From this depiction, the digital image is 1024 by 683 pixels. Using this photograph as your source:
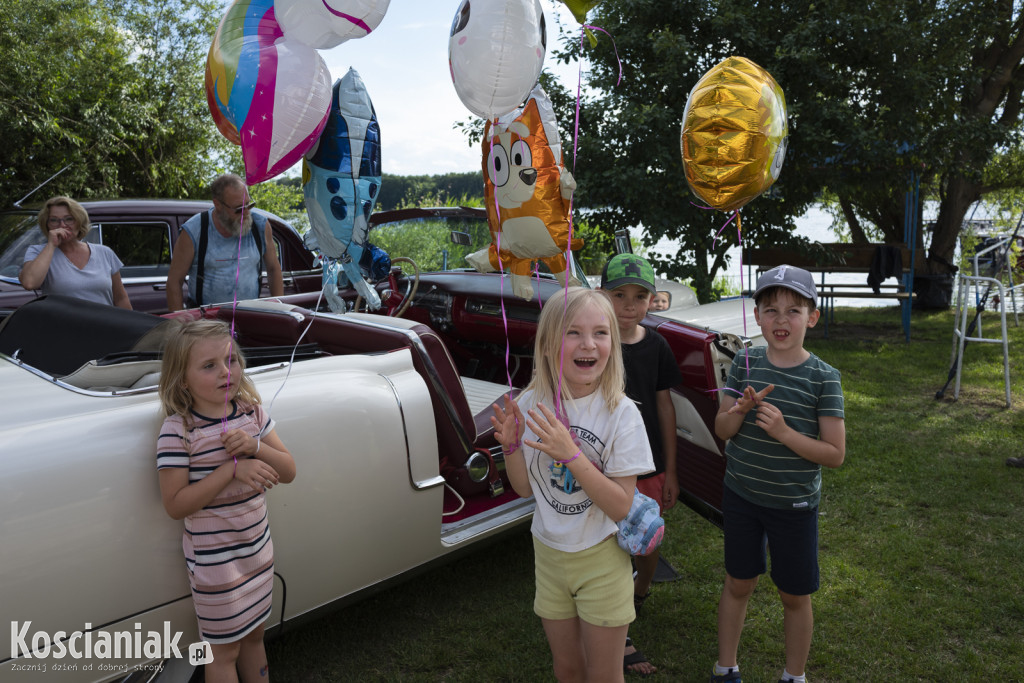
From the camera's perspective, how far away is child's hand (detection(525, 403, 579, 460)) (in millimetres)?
1698

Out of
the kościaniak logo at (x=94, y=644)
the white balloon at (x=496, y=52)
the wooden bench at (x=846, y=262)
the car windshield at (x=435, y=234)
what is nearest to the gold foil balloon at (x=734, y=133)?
the white balloon at (x=496, y=52)

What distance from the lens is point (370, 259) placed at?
2.81m

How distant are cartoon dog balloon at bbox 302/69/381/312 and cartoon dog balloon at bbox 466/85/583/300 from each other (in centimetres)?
42

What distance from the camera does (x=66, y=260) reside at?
3.61 metres

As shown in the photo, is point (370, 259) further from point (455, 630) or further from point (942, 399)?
point (942, 399)

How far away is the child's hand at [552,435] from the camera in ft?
5.57

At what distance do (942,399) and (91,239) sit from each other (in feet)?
22.4

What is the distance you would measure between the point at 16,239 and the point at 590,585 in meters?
4.83

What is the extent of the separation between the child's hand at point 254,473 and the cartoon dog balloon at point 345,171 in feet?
3.34

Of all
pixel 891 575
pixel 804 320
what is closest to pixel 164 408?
pixel 804 320

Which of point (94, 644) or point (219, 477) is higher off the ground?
→ point (219, 477)

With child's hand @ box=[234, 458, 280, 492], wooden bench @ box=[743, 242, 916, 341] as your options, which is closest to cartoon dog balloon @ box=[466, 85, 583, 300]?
child's hand @ box=[234, 458, 280, 492]

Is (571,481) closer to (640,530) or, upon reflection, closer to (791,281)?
(640,530)

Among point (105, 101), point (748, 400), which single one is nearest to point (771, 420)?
point (748, 400)
